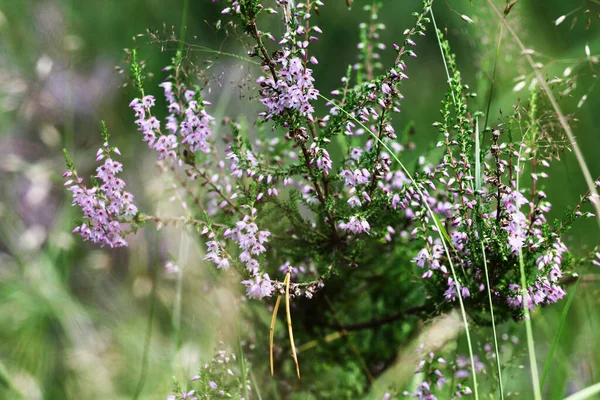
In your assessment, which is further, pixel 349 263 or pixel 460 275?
pixel 349 263

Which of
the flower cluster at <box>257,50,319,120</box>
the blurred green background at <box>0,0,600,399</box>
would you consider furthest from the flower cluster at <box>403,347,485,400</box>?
the flower cluster at <box>257,50,319,120</box>

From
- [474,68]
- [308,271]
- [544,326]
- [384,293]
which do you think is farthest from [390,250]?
[474,68]

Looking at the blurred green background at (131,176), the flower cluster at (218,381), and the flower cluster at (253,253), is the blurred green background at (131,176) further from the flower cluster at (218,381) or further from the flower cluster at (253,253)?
the flower cluster at (253,253)

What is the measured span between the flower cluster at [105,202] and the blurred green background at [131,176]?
0.76 ft

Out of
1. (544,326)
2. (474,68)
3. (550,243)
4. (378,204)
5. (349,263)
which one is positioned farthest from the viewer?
(474,68)

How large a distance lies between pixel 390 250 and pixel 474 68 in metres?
1.05

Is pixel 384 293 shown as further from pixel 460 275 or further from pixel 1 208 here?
pixel 1 208

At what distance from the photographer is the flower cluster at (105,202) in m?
1.47

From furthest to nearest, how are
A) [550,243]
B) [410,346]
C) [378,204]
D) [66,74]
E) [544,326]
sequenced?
[66,74] → [544,326] → [410,346] → [378,204] → [550,243]

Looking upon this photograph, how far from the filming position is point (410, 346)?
1858 millimetres

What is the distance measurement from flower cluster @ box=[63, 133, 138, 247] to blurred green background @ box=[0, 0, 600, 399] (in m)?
0.23

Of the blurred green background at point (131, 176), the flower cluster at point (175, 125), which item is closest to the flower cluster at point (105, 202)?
the flower cluster at point (175, 125)

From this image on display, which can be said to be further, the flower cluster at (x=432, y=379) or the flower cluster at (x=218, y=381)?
the flower cluster at (x=432, y=379)

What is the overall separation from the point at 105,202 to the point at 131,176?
4.41 feet
